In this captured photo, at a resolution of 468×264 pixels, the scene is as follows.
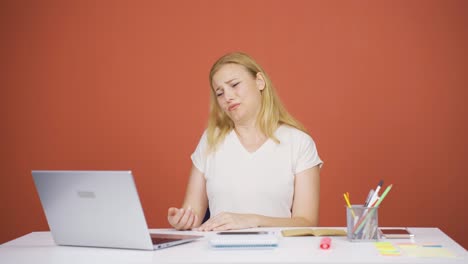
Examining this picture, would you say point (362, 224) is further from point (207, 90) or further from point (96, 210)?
point (207, 90)

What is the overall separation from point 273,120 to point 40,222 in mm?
1747

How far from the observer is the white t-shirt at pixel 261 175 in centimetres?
241

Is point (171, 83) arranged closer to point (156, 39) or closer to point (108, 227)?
point (156, 39)

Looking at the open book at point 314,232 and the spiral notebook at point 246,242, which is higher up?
the spiral notebook at point 246,242

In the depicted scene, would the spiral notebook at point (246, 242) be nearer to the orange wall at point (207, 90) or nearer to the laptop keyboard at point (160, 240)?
the laptop keyboard at point (160, 240)

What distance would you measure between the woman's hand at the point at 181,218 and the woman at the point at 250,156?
347mm

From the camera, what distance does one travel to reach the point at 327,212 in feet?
11.4

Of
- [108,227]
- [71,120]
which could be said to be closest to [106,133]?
[71,120]

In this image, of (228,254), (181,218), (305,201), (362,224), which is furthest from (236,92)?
(228,254)

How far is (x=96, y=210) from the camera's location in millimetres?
1569

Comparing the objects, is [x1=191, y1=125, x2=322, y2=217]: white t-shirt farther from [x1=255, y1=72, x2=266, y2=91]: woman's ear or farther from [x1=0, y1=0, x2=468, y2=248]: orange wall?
[x1=0, y1=0, x2=468, y2=248]: orange wall

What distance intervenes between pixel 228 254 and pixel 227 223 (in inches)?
18.7

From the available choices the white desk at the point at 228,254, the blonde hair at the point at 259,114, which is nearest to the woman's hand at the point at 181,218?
the white desk at the point at 228,254

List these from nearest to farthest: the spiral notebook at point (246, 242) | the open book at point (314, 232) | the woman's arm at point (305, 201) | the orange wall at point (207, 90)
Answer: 1. the spiral notebook at point (246, 242)
2. the open book at point (314, 232)
3. the woman's arm at point (305, 201)
4. the orange wall at point (207, 90)
